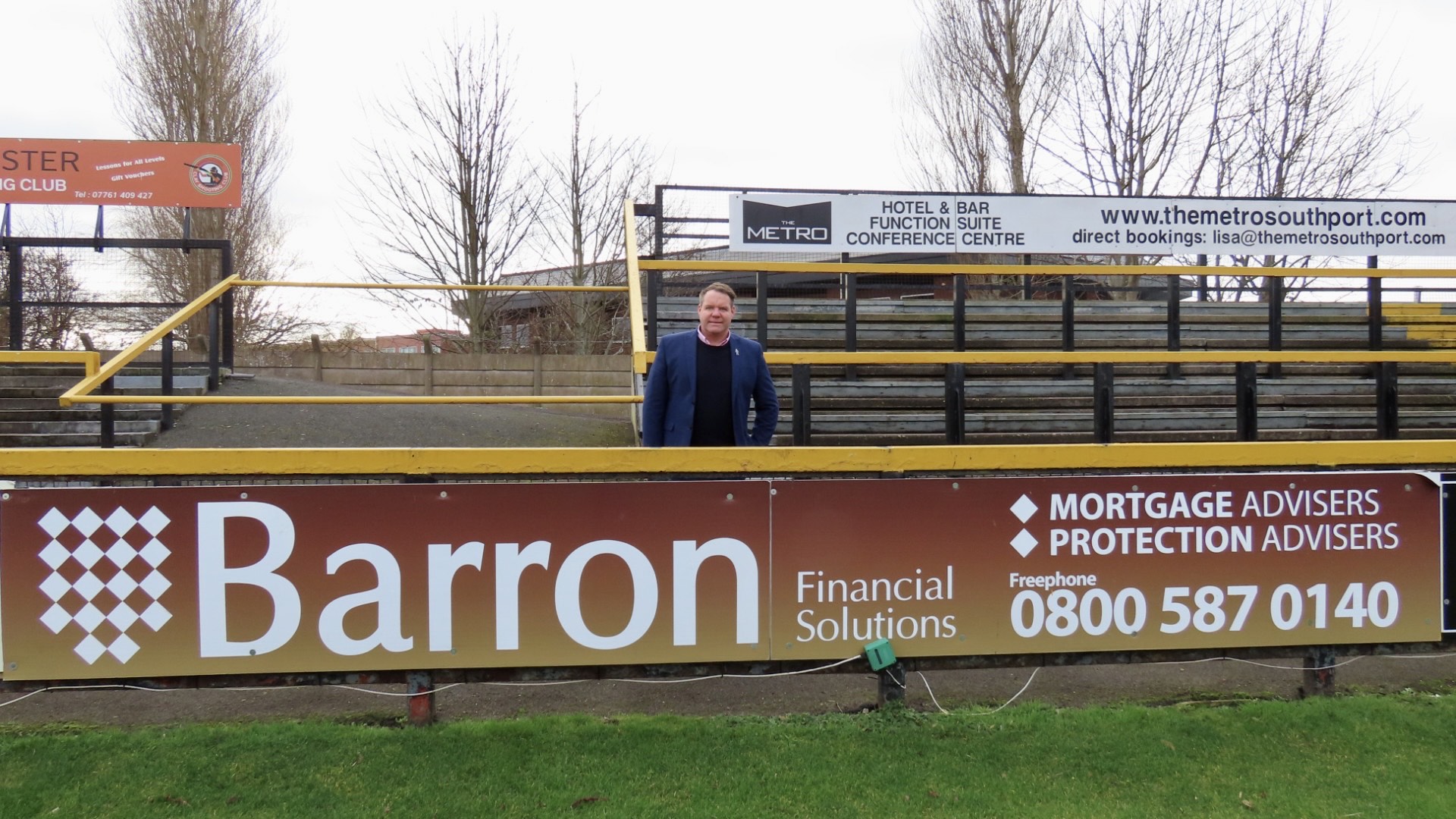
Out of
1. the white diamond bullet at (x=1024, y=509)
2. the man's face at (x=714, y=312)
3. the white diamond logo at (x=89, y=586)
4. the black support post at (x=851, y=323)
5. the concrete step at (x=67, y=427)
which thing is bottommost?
A: the white diamond logo at (x=89, y=586)

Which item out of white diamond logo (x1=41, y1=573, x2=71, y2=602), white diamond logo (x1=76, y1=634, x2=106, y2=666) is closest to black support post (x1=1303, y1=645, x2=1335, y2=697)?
white diamond logo (x1=76, y1=634, x2=106, y2=666)

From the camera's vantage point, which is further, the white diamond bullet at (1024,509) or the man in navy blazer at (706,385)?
the man in navy blazer at (706,385)

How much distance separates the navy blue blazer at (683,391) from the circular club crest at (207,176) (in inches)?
321

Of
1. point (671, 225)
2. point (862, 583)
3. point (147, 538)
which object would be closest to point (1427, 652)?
point (862, 583)

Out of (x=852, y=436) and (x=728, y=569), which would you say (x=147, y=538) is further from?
(x=852, y=436)

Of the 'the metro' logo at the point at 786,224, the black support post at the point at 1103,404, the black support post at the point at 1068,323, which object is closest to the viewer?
the black support post at the point at 1103,404

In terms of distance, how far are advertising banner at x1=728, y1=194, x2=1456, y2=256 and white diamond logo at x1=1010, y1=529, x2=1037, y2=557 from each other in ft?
16.6

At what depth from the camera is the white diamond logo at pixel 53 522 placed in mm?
3188

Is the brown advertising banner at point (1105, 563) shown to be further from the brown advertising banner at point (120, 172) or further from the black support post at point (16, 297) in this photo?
the black support post at point (16, 297)

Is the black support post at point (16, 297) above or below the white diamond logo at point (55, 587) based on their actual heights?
above

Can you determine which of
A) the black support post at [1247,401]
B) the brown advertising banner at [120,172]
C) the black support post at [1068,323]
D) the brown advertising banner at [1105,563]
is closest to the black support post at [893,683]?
the brown advertising banner at [1105,563]

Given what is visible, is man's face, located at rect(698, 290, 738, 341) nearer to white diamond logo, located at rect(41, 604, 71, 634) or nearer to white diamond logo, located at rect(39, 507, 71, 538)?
white diamond logo, located at rect(39, 507, 71, 538)

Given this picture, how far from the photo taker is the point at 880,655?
3488mm

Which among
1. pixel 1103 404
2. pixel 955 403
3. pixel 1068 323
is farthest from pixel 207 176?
pixel 1103 404
